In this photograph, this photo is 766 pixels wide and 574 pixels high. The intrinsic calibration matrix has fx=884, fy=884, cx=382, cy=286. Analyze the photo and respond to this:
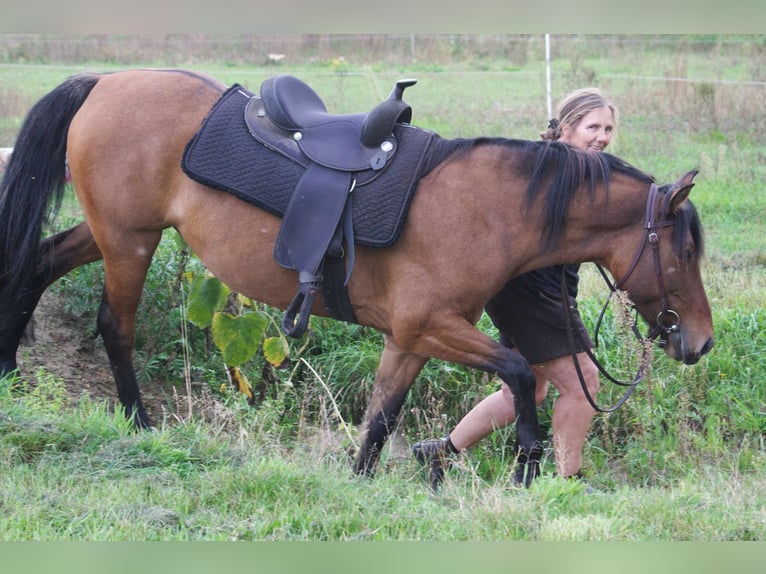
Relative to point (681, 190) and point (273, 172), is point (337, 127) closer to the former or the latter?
point (273, 172)

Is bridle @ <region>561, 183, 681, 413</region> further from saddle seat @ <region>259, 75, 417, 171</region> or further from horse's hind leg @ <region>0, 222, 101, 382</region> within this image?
horse's hind leg @ <region>0, 222, 101, 382</region>

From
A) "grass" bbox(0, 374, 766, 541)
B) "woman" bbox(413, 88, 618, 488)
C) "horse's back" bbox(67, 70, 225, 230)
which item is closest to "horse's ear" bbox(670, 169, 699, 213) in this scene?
"woman" bbox(413, 88, 618, 488)

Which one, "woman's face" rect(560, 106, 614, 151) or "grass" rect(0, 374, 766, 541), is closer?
"grass" rect(0, 374, 766, 541)

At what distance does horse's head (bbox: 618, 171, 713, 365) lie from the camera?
403 cm

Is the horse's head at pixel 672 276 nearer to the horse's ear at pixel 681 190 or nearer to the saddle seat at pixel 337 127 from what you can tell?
the horse's ear at pixel 681 190

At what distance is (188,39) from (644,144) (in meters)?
8.64

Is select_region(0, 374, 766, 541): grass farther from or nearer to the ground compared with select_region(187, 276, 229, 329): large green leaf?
nearer to the ground

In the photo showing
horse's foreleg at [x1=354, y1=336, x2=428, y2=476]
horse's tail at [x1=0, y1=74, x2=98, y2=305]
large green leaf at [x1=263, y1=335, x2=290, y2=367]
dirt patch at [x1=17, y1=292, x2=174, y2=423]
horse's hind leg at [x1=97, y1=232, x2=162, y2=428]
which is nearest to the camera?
horse's foreleg at [x1=354, y1=336, x2=428, y2=476]

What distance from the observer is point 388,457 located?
16.2ft

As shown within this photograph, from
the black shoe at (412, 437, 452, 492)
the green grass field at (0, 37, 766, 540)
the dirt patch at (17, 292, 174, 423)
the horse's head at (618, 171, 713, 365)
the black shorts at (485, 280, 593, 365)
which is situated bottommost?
the dirt patch at (17, 292, 174, 423)

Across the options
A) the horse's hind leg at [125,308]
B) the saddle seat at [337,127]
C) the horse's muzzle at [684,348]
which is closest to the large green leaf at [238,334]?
the horse's hind leg at [125,308]

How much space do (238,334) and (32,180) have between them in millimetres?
1479

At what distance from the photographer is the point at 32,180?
5.11 metres

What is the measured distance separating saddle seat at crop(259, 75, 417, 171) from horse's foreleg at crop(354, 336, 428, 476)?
3.26 feet
